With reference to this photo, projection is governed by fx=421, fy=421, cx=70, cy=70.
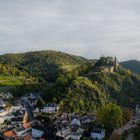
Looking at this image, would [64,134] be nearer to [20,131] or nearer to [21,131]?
[21,131]

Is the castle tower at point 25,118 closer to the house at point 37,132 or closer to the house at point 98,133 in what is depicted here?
→ the house at point 37,132

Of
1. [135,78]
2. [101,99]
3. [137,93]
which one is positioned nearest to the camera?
[101,99]

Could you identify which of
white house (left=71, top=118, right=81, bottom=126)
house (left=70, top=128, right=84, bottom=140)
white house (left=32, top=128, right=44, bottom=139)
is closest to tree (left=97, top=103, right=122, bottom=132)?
house (left=70, top=128, right=84, bottom=140)

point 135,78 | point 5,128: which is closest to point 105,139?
point 5,128

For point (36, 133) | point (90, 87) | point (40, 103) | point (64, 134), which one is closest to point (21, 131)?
point (36, 133)

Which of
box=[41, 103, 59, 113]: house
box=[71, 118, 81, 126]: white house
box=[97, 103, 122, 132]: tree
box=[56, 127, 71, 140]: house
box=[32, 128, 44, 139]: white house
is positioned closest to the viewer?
box=[56, 127, 71, 140]: house

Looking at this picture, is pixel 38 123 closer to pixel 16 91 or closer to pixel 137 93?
pixel 16 91

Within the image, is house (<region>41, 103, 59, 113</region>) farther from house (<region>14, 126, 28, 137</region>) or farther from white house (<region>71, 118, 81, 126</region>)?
house (<region>14, 126, 28, 137</region>)

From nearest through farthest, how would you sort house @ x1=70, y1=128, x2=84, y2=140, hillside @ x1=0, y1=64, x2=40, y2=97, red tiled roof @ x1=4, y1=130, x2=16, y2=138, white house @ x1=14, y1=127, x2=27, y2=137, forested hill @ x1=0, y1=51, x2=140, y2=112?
house @ x1=70, y1=128, x2=84, y2=140
red tiled roof @ x1=4, y1=130, x2=16, y2=138
white house @ x1=14, y1=127, x2=27, y2=137
forested hill @ x1=0, y1=51, x2=140, y2=112
hillside @ x1=0, y1=64, x2=40, y2=97

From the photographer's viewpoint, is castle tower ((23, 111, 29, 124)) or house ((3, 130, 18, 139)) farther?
castle tower ((23, 111, 29, 124))
